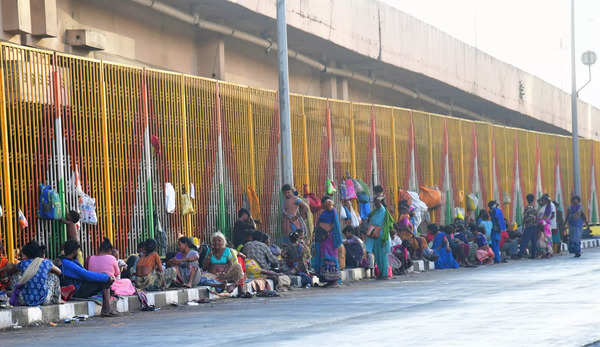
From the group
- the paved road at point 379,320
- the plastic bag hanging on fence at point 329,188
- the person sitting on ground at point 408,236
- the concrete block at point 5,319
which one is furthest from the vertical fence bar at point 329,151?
the concrete block at point 5,319

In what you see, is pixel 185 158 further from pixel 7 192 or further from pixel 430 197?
pixel 430 197

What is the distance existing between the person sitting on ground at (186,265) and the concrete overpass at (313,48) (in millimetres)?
4125

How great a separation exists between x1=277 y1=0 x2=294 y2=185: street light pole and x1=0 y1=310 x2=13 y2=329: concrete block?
28.0 ft

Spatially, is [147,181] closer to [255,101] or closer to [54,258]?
[54,258]

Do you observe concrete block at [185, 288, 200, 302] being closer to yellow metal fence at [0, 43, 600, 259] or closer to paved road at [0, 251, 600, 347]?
paved road at [0, 251, 600, 347]

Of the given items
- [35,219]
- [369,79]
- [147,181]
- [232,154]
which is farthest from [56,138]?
[369,79]

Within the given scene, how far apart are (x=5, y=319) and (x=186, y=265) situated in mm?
4238

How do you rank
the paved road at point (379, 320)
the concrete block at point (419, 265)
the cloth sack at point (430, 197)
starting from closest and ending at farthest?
1. the paved road at point (379, 320)
2. the concrete block at point (419, 265)
3. the cloth sack at point (430, 197)

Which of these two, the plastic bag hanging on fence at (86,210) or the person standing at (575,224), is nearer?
the plastic bag hanging on fence at (86,210)

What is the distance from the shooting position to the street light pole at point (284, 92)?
20219mm

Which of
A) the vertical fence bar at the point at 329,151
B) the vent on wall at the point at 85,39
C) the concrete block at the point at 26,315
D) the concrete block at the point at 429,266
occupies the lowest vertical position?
the concrete block at the point at 429,266

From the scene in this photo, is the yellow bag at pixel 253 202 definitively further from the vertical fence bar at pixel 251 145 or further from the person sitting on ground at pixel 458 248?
the person sitting on ground at pixel 458 248

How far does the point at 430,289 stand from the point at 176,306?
358 cm

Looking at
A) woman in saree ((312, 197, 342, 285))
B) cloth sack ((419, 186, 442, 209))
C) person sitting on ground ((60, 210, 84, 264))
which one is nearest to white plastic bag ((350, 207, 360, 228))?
cloth sack ((419, 186, 442, 209))
